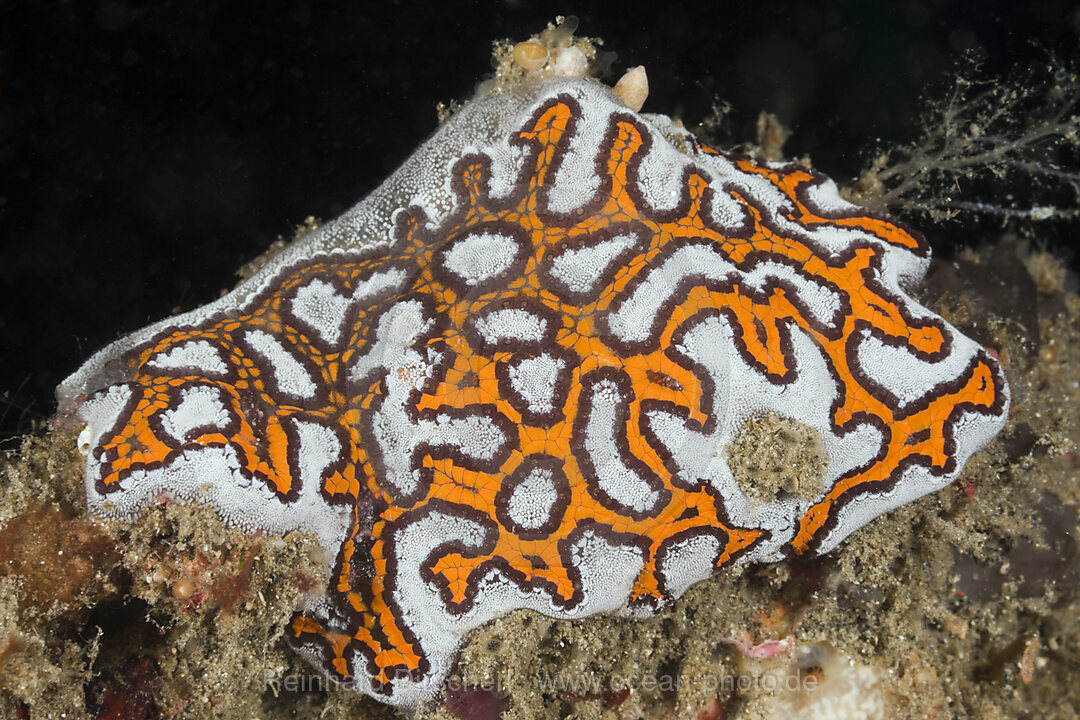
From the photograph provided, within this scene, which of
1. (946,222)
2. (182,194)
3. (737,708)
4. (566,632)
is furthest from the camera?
(182,194)

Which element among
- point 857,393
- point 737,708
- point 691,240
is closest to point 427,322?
point 691,240

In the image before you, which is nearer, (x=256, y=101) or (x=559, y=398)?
(x=559, y=398)

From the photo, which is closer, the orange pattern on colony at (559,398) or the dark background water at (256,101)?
the orange pattern on colony at (559,398)

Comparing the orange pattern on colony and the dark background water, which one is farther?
the dark background water

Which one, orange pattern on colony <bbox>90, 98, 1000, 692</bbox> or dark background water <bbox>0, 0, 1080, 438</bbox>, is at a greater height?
dark background water <bbox>0, 0, 1080, 438</bbox>

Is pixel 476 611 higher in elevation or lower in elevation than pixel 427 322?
lower

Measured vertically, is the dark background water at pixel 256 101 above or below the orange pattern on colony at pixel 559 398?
above

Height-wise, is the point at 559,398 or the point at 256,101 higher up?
the point at 256,101

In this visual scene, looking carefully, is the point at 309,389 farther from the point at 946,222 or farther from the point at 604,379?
the point at 946,222
